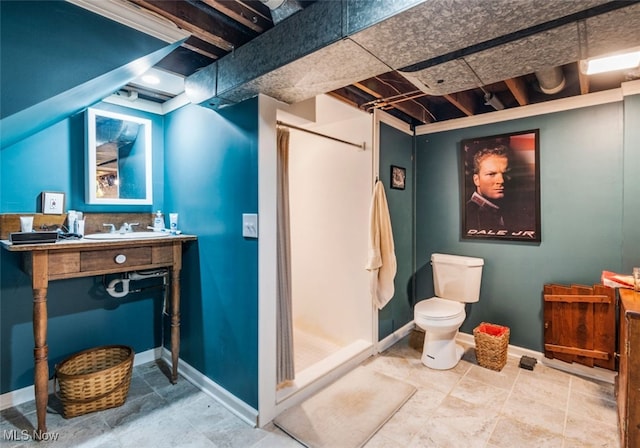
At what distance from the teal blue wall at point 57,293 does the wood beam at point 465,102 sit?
2.45 m

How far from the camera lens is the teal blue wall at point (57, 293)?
2.02 metres

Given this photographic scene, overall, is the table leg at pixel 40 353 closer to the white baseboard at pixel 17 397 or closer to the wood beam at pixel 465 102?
the white baseboard at pixel 17 397

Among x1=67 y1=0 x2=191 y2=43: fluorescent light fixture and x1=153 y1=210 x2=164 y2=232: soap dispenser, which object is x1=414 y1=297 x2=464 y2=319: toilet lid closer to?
x1=153 y1=210 x2=164 y2=232: soap dispenser

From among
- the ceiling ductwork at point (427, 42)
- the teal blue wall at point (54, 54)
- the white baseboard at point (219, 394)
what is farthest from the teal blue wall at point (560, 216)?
the teal blue wall at point (54, 54)

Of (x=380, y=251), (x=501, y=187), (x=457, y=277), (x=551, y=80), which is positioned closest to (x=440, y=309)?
(x=457, y=277)

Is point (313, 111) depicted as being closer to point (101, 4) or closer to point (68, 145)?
point (101, 4)

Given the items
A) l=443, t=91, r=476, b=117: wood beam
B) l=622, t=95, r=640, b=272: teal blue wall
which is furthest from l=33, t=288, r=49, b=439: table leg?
l=622, t=95, r=640, b=272: teal blue wall

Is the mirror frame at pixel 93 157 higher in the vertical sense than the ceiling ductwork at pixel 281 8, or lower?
lower

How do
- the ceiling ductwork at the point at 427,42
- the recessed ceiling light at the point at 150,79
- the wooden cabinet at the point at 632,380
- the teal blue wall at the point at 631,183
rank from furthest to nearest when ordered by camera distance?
1. the teal blue wall at the point at 631,183
2. the recessed ceiling light at the point at 150,79
3. the wooden cabinet at the point at 632,380
4. the ceiling ductwork at the point at 427,42

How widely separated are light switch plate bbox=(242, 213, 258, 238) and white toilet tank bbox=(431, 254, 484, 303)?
1.85m

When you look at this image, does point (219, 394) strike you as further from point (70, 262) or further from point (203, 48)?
point (203, 48)

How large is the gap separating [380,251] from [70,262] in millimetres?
2123

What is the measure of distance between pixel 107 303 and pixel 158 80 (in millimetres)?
1688

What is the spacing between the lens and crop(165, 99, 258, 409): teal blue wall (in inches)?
76.0
